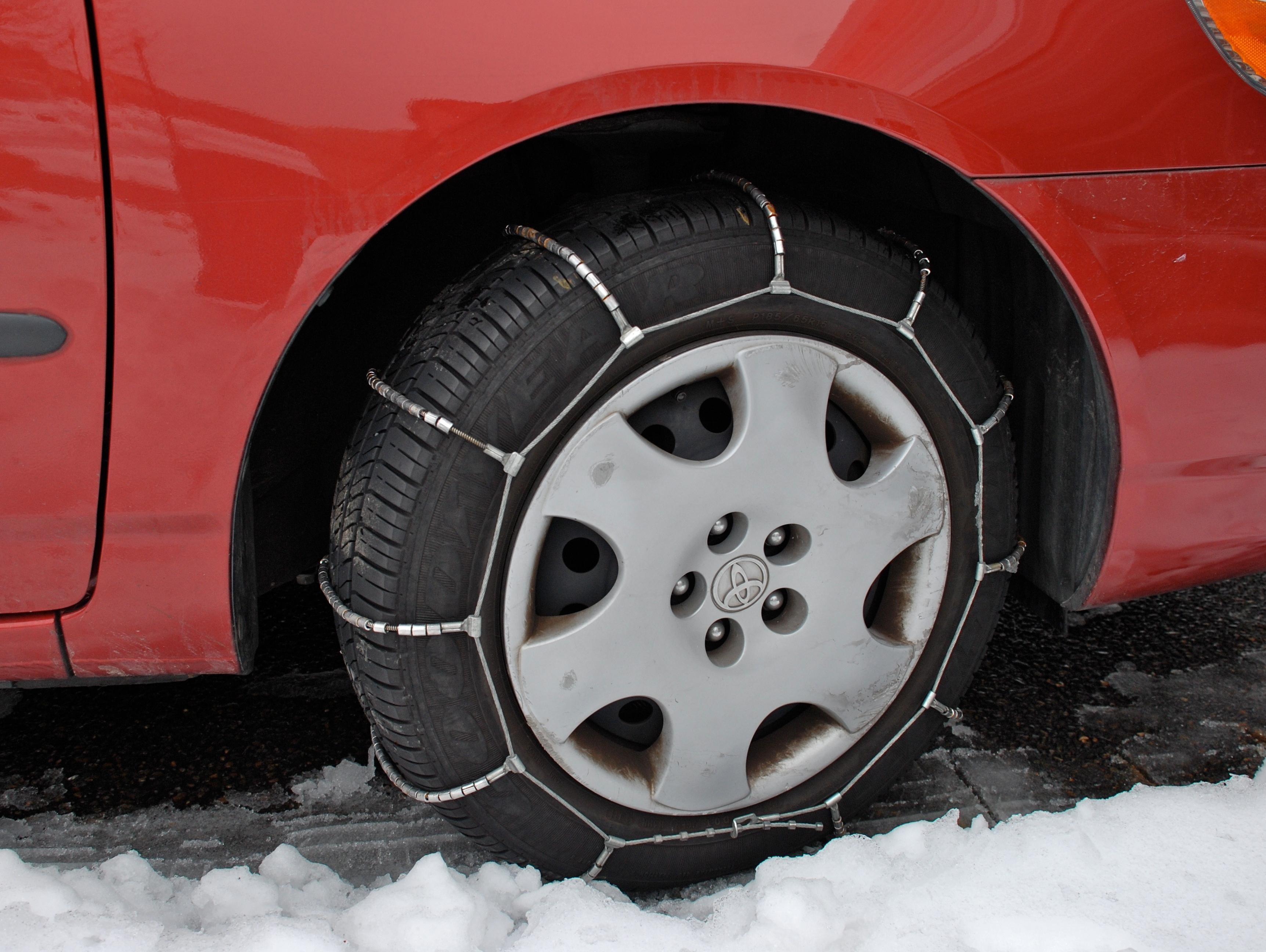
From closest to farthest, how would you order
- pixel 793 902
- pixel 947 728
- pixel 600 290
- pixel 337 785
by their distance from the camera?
pixel 600 290
pixel 793 902
pixel 337 785
pixel 947 728

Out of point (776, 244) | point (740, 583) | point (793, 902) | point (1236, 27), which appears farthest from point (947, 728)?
point (1236, 27)

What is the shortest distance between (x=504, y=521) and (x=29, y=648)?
58 cm

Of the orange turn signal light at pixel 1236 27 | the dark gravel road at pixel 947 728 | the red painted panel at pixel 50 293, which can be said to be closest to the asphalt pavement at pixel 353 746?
the dark gravel road at pixel 947 728

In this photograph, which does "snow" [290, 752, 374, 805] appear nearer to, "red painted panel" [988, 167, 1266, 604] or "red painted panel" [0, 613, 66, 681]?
"red painted panel" [0, 613, 66, 681]

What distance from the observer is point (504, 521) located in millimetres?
1153

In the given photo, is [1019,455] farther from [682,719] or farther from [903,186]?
[682,719]

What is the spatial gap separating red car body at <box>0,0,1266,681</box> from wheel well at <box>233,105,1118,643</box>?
0.41 ft

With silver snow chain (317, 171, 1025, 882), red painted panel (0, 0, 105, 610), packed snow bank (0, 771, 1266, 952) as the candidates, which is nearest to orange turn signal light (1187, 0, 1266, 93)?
silver snow chain (317, 171, 1025, 882)

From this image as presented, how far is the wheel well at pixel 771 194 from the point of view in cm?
133

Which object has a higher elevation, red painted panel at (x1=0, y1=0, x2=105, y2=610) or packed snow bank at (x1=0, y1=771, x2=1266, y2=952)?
red painted panel at (x1=0, y1=0, x2=105, y2=610)

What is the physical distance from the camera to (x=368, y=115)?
100 centimetres

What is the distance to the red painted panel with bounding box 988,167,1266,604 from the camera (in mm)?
1191

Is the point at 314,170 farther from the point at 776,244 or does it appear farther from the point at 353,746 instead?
the point at 353,746

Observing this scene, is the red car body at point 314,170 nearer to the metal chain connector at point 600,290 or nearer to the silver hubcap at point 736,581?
the metal chain connector at point 600,290
